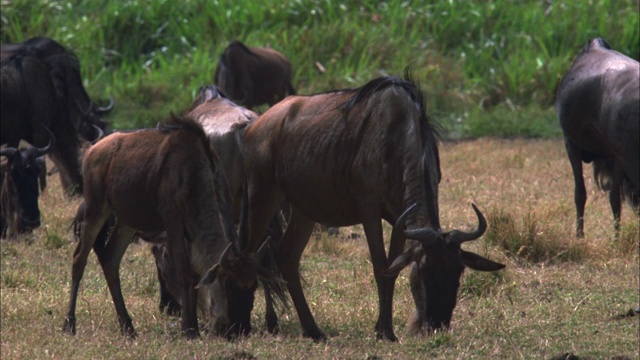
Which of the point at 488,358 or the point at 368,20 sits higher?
the point at 488,358

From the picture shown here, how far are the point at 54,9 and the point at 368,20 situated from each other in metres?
5.38

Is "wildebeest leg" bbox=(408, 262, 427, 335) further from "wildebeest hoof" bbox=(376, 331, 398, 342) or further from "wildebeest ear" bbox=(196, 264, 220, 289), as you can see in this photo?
"wildebeest ear" bbox=(196, 264, 220, 289)

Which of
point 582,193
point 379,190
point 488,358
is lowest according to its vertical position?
point 582,193

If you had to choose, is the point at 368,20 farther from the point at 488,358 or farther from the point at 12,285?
the point at 488,358

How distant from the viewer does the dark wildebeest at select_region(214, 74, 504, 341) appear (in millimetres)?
6477

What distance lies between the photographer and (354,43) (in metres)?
19.2

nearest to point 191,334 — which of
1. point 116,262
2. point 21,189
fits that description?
point 116,262

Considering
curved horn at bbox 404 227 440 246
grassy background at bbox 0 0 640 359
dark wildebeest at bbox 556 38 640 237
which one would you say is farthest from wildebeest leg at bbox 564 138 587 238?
curved horn at bbox 404 227 440 246

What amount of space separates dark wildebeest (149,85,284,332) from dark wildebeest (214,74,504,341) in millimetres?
250

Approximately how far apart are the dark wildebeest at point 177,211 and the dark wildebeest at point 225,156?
1.12 ft

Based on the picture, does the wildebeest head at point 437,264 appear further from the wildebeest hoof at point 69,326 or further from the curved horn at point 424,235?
the wildebeest hoof at point 69,326

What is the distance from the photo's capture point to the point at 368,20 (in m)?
20.6

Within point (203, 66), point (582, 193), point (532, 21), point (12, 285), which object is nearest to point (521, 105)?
point (532, 21)

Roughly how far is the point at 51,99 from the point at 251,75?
13.4 feet
